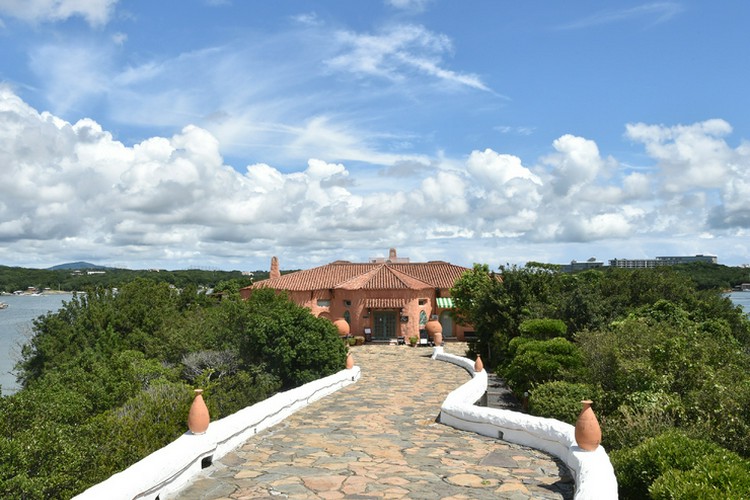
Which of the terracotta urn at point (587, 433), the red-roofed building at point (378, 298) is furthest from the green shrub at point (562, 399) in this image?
the red-roofed building at point (378, 298)

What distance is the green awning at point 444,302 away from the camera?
3988 centimetres

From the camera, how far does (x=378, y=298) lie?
37.9 metres

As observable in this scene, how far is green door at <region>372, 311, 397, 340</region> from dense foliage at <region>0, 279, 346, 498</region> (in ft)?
34.9

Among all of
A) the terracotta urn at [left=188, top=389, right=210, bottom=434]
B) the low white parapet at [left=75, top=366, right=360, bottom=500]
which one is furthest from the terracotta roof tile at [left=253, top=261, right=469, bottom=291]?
the terracotta urn at [left=188, top=389, right=210, bottom=434]

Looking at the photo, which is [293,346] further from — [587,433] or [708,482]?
[708,482]

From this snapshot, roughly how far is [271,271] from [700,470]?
137 ft

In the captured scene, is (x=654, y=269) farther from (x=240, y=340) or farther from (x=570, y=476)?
(x=570, y=476)

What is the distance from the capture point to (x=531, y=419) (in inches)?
368

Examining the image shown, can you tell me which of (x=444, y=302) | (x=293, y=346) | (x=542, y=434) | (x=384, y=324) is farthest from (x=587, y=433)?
(x=444, y=302)

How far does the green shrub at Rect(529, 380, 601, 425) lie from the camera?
11641mm

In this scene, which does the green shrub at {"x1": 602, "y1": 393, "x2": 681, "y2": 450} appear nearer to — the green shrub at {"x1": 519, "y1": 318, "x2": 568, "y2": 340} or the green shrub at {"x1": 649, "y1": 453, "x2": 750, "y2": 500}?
the green shrub at {"x1": 649, "y1": 453, "x2": 750, "y2": 500}

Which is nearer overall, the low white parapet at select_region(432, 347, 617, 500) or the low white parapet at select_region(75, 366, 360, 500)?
the low white parapet at select_region(75, 366, 360, 500)

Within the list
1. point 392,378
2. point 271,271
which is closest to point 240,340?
point 392,378

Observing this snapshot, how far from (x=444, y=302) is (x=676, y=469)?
3371 centimetres
